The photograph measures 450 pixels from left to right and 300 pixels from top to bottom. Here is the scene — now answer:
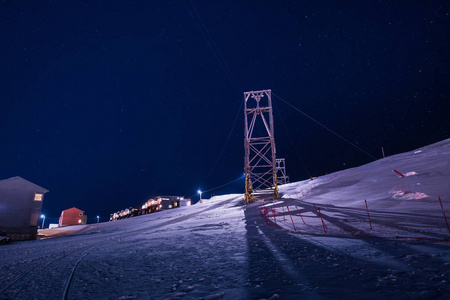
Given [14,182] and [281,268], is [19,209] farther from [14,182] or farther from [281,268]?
[281,268]

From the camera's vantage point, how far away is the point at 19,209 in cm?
2814

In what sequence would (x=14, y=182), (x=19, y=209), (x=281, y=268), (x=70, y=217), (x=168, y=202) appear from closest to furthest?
(x=281, y=268)
(x=19, y=209)
(x=14, y=182)
(x=70, y=217)
(x=168, y=202)

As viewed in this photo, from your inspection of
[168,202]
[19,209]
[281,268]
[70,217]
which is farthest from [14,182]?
[168,202]

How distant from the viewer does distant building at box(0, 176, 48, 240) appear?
89.4 ft

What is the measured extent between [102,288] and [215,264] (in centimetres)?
249

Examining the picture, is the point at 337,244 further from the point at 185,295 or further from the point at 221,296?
the point at 185,295

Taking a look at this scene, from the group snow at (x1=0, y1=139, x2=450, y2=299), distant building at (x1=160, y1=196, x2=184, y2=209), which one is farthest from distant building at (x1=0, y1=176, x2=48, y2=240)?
distant building at (x1=160, y1=196, x2=184, y2=209)

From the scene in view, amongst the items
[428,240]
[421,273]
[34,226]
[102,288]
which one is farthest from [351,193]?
[34,226]

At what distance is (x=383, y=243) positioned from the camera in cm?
608

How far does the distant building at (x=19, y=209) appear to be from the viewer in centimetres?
2723

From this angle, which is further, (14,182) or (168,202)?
(168,202)

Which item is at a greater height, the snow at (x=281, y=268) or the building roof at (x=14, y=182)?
the building roof at (x=14, y=182)

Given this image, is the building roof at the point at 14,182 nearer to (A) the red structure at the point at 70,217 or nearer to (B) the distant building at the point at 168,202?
(A) the red structure at the point at 70,217

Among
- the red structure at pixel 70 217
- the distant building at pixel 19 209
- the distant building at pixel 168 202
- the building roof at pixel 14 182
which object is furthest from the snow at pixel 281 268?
the distant building at pixel 168 202
